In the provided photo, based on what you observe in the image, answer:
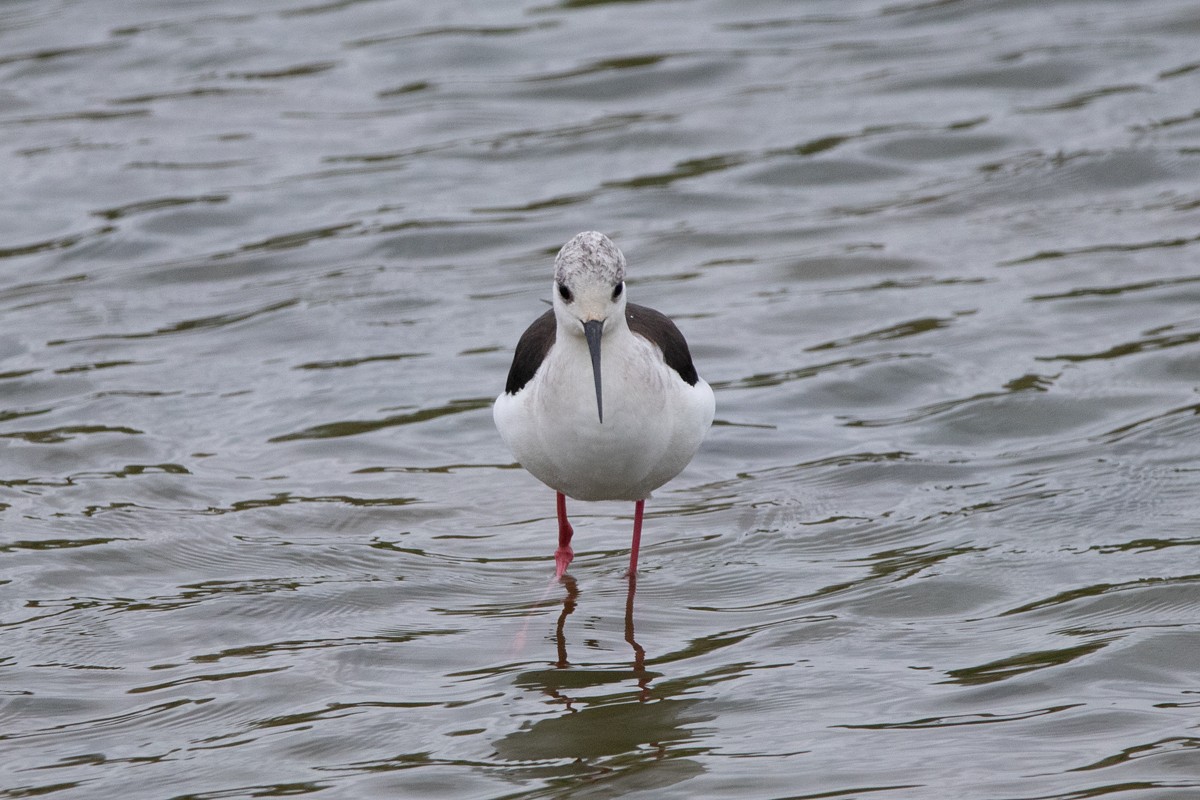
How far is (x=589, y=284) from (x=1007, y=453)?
10.2ft

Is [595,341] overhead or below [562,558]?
overhead

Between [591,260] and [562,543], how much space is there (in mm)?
1635

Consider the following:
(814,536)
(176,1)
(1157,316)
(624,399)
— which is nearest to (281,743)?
(624,399)

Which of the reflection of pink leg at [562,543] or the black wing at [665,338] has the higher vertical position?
the black wing at [665,338]

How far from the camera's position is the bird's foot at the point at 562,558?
6594 mm

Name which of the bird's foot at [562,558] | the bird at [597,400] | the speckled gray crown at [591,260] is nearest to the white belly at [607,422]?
the bird at [597,400]

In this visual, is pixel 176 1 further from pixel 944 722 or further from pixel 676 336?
pixel 944 722

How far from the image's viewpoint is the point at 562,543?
6676mm

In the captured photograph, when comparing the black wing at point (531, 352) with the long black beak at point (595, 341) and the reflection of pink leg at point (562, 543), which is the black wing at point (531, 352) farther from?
the reflection of pink leg at point (562, 543)

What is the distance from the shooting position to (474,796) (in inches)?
191

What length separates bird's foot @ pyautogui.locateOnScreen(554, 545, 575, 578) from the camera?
21.6 feet

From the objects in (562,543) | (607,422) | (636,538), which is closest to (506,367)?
(562,543)

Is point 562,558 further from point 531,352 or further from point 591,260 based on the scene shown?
point 591,260

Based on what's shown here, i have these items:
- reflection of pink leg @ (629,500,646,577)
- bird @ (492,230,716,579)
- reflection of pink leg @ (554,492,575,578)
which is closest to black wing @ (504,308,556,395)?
bird @ (492,230,716,579)
